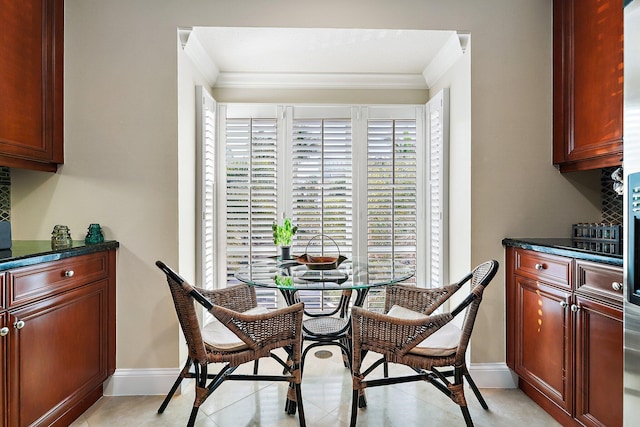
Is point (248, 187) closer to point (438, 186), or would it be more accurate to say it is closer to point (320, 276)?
point (320, 276)

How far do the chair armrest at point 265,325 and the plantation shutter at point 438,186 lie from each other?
4.71ft

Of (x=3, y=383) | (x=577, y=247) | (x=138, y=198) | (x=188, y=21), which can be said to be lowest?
(x=3, y=383)

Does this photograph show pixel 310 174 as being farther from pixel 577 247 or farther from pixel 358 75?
pixel 577 247

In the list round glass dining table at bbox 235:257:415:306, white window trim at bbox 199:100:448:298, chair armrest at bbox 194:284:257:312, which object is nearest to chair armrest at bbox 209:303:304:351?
round glass dining table at bbox 235:257:415:306

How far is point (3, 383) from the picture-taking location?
1.64 meters

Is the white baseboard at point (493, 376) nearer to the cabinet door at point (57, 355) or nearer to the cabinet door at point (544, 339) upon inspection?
the cabinet door at point (544, 339)

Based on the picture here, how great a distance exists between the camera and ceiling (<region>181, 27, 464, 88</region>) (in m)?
2.68

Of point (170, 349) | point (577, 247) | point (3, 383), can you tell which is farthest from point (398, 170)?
point (3, 383)

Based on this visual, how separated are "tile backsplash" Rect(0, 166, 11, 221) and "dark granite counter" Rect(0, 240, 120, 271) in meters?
0.19

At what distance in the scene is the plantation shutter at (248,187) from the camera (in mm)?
3383

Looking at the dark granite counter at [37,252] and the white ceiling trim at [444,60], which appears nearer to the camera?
the dark granite counter at [37,252]

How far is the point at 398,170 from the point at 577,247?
5.30ft

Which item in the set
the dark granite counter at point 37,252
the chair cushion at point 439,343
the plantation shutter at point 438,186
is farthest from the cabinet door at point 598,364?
the dark granite counter at point 37,252

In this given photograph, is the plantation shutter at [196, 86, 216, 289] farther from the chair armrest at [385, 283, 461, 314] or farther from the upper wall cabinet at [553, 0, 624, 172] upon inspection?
the upper wall cabinet at [553, 0, 624, 172]
